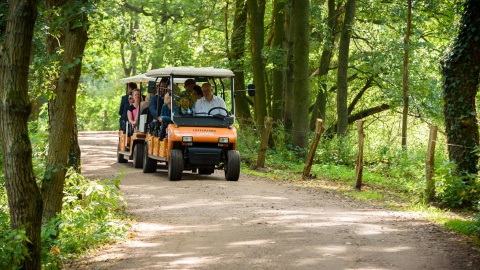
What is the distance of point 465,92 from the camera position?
13.4 metres

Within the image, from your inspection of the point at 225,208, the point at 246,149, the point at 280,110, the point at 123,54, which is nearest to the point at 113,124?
the point at 123,54

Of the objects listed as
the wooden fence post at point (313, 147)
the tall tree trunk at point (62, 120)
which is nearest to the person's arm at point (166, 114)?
the wooden fence post at point (313, 147)

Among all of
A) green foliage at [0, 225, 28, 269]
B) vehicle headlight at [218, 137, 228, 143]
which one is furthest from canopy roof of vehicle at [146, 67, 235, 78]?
green foliage at [0, 225, 28, 269]

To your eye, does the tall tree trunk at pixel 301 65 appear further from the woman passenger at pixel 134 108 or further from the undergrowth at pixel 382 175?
the woman passenger at pixel 134 108

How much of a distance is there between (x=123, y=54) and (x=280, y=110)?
28658 mm

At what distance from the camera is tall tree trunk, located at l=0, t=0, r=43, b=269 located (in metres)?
7.45

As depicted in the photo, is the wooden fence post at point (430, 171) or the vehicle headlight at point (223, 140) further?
the vehicle headlight at point (223, 140)

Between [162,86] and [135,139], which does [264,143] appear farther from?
[135,139]

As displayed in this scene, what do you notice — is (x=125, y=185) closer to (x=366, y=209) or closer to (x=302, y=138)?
(x=366, y=209)

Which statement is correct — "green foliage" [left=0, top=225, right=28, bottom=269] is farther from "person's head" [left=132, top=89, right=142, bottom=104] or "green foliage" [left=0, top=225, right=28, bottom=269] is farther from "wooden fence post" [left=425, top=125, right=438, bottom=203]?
"person's head" [left=132, top=89, right=142, bottom=104]

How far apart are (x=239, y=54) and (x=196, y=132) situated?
45.7 feet

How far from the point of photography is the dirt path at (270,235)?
8.66 metres

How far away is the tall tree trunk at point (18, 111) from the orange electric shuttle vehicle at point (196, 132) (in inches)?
358

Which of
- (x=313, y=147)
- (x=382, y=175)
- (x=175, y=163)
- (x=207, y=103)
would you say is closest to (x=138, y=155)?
(x=207, y=103)
